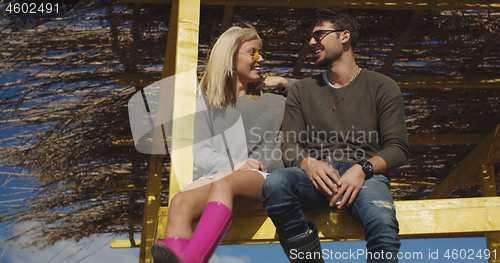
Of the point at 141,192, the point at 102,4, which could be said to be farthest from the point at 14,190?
the point at 102,4

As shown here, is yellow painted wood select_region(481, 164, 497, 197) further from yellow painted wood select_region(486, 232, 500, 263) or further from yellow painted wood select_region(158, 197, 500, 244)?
yellow painted wood select_region(158, 197, 500, 244)

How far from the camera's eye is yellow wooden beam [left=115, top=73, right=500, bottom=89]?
16.0ft

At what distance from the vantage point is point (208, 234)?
1910 millimetres

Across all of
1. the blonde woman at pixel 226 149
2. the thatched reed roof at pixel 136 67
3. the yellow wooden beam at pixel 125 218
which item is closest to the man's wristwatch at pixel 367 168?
the blonde woman at pixel 226 149

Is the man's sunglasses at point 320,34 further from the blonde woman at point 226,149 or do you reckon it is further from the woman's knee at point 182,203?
the woman's knee at point 182,203

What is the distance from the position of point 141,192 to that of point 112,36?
454 centimetres

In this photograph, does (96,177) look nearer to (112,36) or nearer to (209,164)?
(112,36)

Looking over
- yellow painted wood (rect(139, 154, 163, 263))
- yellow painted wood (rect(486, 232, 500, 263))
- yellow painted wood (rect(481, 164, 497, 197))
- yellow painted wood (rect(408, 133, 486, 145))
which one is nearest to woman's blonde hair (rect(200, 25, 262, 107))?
yellow painted wood (rect(139, 154, 163, 263))

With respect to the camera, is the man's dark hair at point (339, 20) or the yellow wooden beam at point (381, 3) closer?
the man's dark hair at point (339, 20)

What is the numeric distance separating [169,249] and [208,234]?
19 cm

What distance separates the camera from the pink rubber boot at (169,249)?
1.80m

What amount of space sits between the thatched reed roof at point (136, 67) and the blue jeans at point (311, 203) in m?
2.06

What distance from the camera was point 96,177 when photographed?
282 inches

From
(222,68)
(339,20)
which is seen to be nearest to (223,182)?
(222,68)
